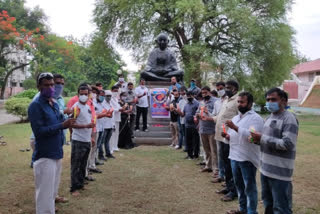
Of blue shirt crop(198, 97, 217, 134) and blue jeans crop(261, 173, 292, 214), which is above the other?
blue shirt crop(198, 97, 217, 134)

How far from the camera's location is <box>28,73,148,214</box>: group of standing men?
3000 mm

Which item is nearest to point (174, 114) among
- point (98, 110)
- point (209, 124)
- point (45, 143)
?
point (209, 124)

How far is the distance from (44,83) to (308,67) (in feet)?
122

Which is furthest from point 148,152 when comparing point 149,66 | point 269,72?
point 269,72

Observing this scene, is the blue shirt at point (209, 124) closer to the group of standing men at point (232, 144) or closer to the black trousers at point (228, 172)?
the group of standing men at point (232, 144)

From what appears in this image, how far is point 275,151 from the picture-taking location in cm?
290

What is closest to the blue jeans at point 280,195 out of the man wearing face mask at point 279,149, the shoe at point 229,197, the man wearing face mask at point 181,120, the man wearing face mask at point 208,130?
the man wearing face mask at point 279,149

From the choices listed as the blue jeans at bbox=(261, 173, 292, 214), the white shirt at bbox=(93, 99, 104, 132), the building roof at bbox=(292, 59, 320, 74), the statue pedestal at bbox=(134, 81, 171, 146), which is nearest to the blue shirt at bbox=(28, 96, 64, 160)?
the blue jeans at bbox=(261, 173, 292, 214)

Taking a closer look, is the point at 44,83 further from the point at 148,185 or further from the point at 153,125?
the point at 153,125

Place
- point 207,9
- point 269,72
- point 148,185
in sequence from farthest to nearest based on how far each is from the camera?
point 269,72
point 207,9
point 148,185

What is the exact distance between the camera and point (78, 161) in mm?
4551

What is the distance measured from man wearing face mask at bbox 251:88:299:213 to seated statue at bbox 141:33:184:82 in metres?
8.06

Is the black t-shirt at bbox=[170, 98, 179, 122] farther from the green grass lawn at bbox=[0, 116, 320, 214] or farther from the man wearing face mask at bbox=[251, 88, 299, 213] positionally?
the man wearing face mask at bbox=[251, 88, 299, 213]

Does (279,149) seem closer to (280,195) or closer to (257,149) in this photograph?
(280,195)
